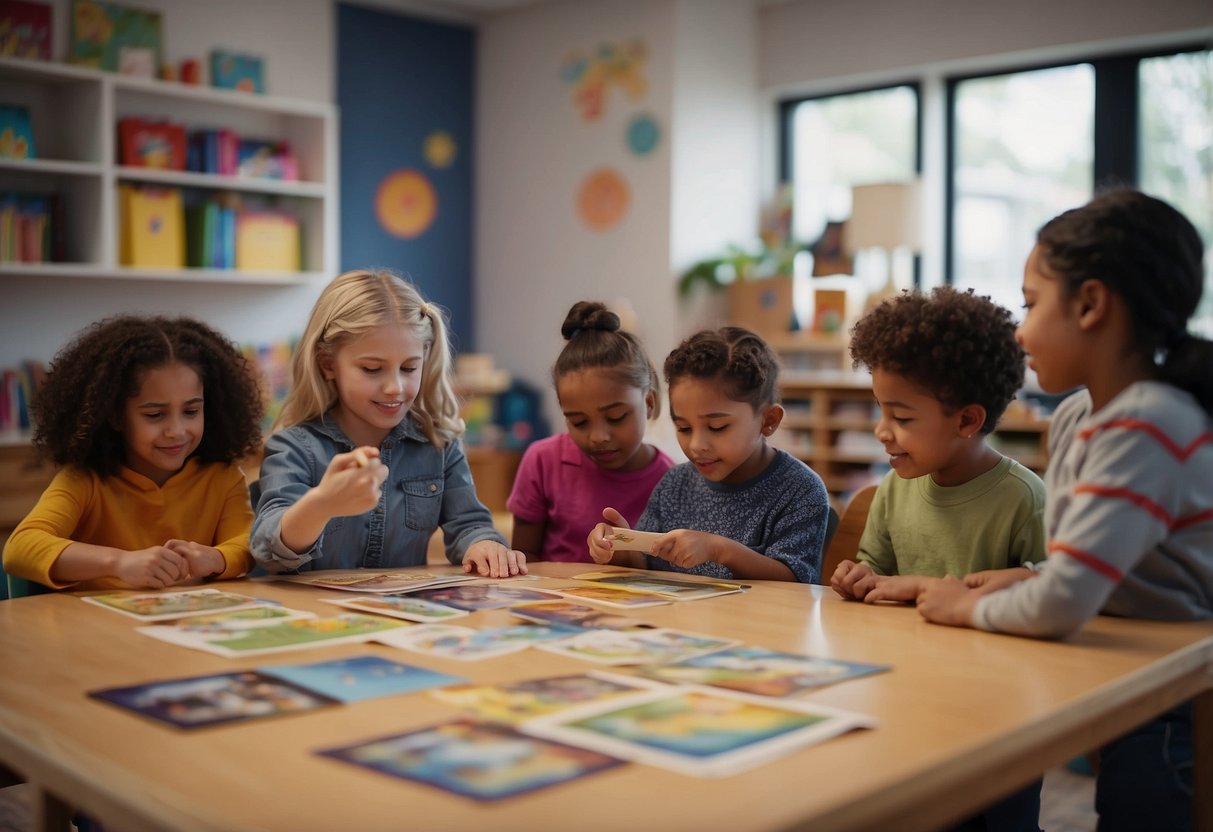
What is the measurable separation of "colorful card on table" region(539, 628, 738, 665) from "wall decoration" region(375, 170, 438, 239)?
4740 millimetres

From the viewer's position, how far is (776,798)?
30.0 inches

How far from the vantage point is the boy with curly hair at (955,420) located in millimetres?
1582

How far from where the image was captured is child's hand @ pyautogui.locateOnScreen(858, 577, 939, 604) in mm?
1457

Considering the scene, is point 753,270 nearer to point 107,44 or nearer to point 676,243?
point 676,243

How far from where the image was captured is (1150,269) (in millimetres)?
1300

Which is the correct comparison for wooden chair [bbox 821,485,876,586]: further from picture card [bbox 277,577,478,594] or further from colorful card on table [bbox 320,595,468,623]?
colorful card on table [bbox 320,595,468,623]

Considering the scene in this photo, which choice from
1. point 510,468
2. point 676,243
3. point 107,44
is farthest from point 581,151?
point 107,44

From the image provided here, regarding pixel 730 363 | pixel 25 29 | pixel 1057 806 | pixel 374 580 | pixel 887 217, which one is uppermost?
pixel 25 29

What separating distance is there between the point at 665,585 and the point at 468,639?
459 millimetres

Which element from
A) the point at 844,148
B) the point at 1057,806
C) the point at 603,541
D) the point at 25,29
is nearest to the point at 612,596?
the point at 603,541

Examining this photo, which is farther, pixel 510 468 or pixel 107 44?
pixel 510 468

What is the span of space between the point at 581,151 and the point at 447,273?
95 cm

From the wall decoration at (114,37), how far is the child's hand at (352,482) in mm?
3805

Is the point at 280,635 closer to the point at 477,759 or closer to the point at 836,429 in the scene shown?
the point at 477,759
